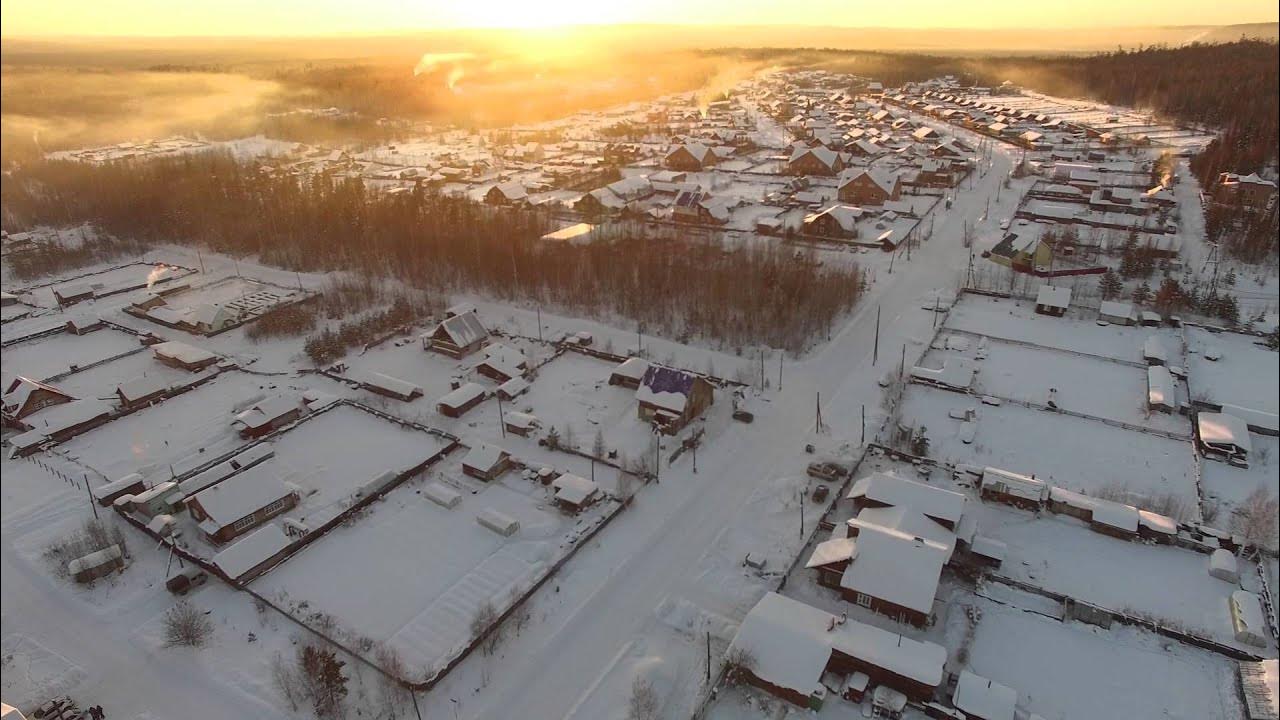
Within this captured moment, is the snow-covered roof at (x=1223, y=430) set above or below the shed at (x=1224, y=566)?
above

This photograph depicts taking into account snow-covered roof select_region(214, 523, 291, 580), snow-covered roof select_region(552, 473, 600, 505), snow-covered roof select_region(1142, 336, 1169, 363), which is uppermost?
snow-covered roof select_region(1142, 336, 1169, 363)

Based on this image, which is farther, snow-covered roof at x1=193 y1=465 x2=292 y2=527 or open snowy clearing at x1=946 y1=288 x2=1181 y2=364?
open snowy clearing at x1=946 y1=288 x2=1181 y2=364

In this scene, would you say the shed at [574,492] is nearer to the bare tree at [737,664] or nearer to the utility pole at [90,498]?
the bare tree at [737,664]

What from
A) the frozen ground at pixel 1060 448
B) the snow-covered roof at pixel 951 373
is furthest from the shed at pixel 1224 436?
the snow-covered roof at pixel 951 373

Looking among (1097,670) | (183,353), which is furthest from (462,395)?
(1097,670)

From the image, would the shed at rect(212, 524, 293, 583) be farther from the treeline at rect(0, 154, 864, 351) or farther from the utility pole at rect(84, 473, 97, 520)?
the treeline at rect(0, 154, 864, 351)

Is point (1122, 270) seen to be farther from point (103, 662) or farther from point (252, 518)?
point (103, 662)

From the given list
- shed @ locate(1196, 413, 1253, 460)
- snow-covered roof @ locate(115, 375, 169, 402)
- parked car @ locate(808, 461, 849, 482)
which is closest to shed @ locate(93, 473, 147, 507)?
snow-covered roof @ locate(115, 375, 169, 402)
